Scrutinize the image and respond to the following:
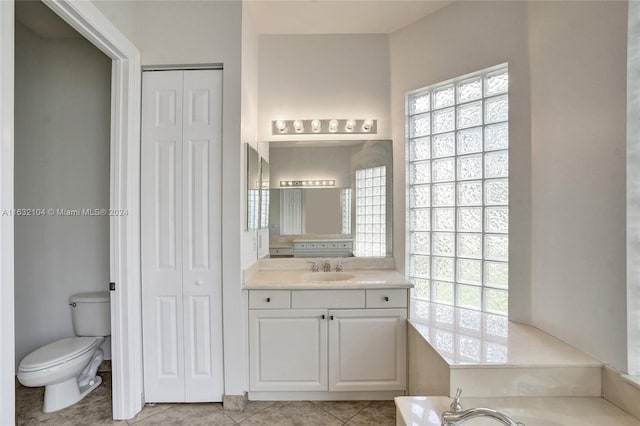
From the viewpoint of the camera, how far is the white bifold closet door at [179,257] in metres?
1.97

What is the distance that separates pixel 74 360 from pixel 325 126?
2.57 m

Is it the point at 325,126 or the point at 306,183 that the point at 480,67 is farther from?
the point at 306,183

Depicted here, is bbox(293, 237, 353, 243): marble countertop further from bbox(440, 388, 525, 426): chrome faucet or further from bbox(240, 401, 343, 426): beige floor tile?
bbox(440, 388, 525, 426): chrome faucet

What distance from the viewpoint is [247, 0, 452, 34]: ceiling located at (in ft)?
7.31

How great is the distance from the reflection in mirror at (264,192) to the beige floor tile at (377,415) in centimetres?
160

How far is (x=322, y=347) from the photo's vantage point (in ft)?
6.56

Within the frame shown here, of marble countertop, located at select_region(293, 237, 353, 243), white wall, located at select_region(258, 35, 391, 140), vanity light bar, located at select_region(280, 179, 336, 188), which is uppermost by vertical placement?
white wall, located at select_region(258, 35, 391, 140)

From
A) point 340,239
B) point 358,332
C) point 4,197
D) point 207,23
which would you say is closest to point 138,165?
point 4,197

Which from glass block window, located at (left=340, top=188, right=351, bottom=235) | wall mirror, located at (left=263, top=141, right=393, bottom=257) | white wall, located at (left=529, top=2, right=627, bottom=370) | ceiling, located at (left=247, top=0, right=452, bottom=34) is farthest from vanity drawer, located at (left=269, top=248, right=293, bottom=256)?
ceiling, located at (left=247, top=0, right=452, bottom=34)

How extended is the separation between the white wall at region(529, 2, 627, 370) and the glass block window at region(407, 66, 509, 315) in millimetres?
222

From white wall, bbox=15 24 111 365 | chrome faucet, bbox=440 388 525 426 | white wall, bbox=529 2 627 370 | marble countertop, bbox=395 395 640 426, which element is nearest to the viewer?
chrome faucet, bbox=440 388 525 426

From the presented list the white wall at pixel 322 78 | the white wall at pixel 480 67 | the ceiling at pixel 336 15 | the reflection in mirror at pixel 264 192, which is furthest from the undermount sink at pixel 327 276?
the ceiling at pixel 336 15

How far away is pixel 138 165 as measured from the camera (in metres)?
1.95

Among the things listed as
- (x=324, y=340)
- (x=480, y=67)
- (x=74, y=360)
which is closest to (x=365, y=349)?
(x=324, y=340)
